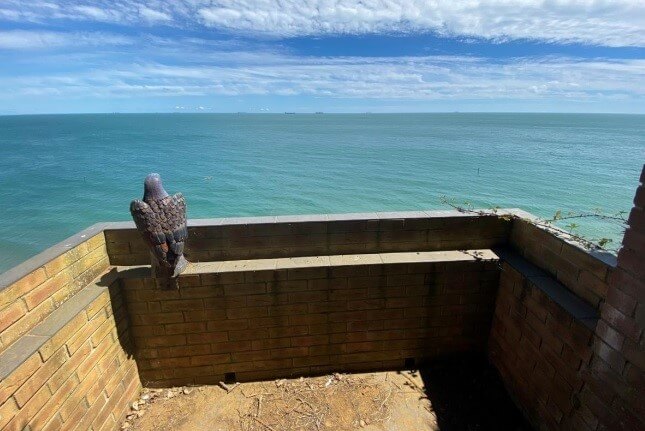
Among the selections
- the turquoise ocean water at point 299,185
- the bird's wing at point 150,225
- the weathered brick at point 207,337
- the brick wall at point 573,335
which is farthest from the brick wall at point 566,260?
the turquoise ocean water at point 299,185

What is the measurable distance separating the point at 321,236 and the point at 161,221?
1990 mm

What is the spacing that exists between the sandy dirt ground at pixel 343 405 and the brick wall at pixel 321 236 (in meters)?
1.80

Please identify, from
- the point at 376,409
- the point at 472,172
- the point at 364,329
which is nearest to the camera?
the point at 376,409

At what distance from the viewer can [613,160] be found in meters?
44.4

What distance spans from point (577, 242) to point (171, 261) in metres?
4.54

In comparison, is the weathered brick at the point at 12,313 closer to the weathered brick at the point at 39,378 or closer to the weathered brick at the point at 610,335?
the weathered brick at the point at 39,378

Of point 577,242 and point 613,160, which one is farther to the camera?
point 613,160

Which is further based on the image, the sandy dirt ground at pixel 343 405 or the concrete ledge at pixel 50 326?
the sandy dirt ground at pixel 343 405

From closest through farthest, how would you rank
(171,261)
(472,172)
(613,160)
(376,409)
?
(171,261)
(376,409)
(472,172)
(613,160)

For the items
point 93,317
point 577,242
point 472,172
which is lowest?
point 472,172

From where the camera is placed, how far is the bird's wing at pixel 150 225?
3.71 metres

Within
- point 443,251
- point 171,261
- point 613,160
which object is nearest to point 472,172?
point 613,160

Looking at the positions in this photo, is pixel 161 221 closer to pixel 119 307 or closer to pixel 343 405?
pixel 119 307

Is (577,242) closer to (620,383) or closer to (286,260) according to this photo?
(620,383)
